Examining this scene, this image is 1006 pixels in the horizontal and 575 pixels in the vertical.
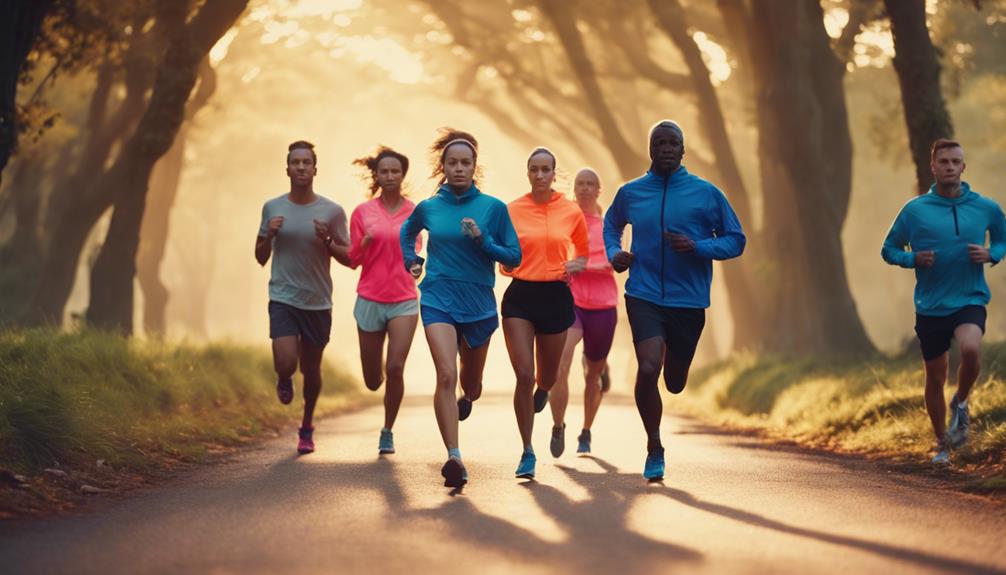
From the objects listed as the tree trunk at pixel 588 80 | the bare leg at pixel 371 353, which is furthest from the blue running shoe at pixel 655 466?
the tree trunk at pixel 588 80

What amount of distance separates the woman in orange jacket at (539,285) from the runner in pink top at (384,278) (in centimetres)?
158

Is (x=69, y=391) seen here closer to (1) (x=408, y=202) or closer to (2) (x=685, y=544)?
(1) (x=408, y=202)

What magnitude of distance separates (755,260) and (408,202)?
16.9 meters

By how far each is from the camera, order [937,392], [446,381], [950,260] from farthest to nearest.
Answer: [937,392], [950,260], [446,381]

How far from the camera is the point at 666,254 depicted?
33.1 ft

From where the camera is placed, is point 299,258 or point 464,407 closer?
point 464,407

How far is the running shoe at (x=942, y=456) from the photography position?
34.9 feet

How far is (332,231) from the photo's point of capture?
40.0 feet

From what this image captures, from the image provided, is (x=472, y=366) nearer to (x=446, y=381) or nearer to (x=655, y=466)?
(x=446, y=381)

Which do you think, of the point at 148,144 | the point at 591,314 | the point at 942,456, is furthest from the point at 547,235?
the point at 148,144

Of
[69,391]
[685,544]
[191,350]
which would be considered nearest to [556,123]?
[191,350]

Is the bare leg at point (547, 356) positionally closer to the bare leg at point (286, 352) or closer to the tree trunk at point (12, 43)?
the bare leg at point (286, 352)

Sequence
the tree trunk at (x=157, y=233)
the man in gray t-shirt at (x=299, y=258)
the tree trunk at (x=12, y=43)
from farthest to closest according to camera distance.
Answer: the tree trunk at (x=157, y=233)
the tree trunk at (x=12, y=43)
the man in gray t-shirt at (x=299, y=258)

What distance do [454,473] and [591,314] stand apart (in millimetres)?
3416
